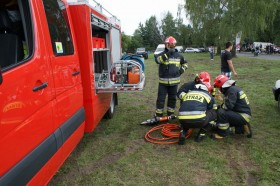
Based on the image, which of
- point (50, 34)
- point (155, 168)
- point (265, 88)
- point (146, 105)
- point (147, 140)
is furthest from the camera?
point (265, 88)

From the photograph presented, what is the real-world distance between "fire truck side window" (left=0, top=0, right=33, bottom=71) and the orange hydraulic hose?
3116mm

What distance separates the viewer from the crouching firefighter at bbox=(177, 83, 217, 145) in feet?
16.4

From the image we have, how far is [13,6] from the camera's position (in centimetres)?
273

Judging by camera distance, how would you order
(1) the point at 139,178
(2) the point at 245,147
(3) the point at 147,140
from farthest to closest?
(3) the point at 147,140, (2) the point at 245,147, (1) the point at 139,178

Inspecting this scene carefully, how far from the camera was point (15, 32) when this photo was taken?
273 centimetres

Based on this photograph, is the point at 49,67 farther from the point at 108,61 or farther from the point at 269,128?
the point at 269,128

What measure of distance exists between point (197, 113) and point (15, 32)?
10.6ft

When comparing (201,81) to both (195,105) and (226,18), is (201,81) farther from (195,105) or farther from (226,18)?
(226,18)

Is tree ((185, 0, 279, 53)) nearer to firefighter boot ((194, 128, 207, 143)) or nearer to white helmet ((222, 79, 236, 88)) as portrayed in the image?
white helmet ((222, 79, 236, 88))

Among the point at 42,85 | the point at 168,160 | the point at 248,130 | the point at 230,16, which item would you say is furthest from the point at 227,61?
the point at 230,16

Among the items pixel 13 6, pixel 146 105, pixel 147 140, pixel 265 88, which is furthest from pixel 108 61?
pixel 265 88

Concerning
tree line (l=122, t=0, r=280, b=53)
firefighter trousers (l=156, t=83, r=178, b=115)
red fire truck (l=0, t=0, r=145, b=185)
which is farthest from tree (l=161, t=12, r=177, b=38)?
red fire truck (l=0, t=0, r=145, b=185)

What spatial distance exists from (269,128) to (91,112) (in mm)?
3716

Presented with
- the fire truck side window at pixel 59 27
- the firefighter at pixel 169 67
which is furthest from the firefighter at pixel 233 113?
the fire truck side window at pixel 59 27
